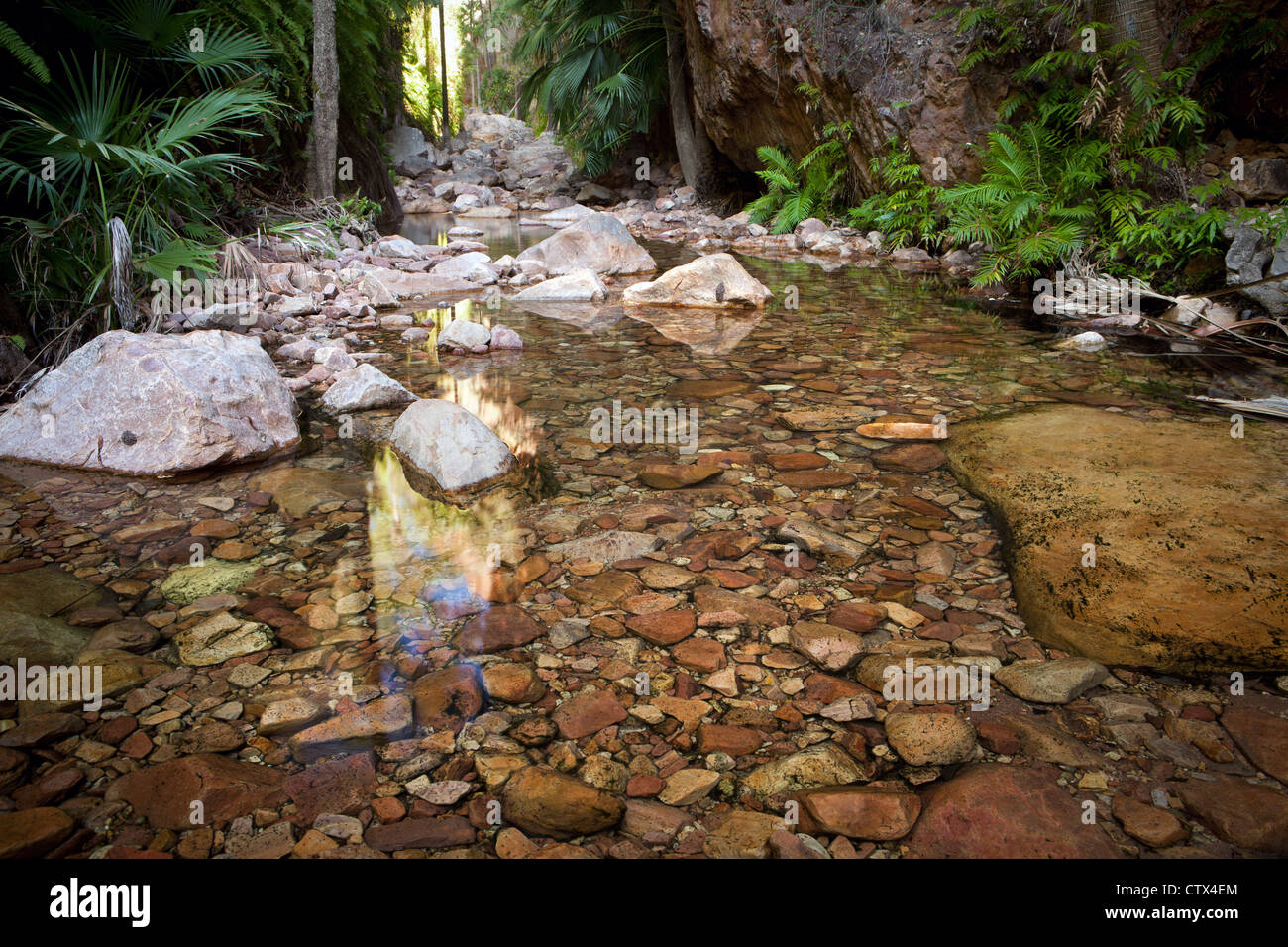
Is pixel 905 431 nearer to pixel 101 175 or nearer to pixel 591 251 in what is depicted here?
pixel 101 175

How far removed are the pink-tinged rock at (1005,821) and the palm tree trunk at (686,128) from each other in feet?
44.5

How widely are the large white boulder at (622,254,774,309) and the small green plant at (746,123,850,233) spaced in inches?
171

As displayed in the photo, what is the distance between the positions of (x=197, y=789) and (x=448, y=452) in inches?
63.6

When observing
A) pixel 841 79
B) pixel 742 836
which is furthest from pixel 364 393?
pixel 841 79

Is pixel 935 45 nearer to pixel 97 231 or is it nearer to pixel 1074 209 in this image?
pixel 1074 209

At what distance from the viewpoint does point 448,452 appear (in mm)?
2969

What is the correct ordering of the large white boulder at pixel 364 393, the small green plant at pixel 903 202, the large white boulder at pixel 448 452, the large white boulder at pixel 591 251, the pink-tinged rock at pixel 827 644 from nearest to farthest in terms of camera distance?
the pink-tinged rock at pixel 827 644 → the large white boulder at pixel 448 452 → the large white boulder at pixel 364 393 → the large white boulder at pixel 591 251 → the small green plant at pixel 903 202

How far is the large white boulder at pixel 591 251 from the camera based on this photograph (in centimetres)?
802

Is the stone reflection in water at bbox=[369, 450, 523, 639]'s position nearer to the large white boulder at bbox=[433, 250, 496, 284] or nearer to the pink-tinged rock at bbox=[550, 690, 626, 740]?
the pink-tinged rock at bbox=[550, 690, 626, 740]

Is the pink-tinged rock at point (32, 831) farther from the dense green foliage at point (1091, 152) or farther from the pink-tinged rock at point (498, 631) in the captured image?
the dense green foliage at point (1091, 152)

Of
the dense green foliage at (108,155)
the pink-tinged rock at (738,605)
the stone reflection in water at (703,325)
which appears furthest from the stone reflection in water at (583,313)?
the pink-tinged rock at (738,605)

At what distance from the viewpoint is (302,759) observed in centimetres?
162

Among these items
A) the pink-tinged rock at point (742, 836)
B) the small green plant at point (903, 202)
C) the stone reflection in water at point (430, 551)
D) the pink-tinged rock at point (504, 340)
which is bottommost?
the pink-tinged rock at point (742, 836)

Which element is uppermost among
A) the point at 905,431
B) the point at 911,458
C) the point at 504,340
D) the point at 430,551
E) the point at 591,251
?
the point at 591,251
